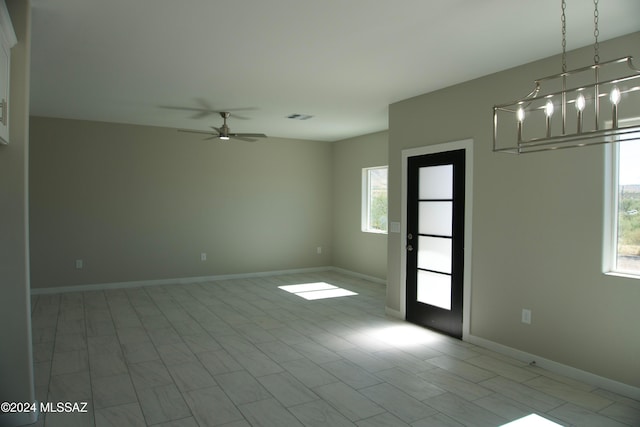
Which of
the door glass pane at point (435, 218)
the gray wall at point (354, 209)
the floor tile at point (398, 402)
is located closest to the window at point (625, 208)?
the door glass pane at point (435, 218)

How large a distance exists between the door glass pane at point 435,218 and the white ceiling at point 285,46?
51.4 inches

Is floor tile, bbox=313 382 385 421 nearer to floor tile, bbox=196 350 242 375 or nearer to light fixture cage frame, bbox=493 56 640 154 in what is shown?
floor tile, bbox=196 350 242 375

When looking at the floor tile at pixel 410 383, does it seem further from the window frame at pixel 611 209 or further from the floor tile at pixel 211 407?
the window frame at pixel 611 209

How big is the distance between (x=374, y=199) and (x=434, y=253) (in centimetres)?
310

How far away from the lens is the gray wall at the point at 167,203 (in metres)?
6.32

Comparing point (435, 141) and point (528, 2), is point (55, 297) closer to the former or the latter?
point (435, 141)

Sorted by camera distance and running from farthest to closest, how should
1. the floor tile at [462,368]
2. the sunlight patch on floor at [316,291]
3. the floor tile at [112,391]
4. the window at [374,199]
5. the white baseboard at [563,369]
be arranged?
1. the window at [374,199]
2. the sunlight patch on floor at [316,291]
3. the floor tile at [462,368]
4. the white baseboard at [563,369]
5. the floor tile at [112,391]

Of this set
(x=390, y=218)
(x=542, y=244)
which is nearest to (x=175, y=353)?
(x=390, y=218)

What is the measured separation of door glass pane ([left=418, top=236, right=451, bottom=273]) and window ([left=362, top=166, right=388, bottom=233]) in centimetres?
255

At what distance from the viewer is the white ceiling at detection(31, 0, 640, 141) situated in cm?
273

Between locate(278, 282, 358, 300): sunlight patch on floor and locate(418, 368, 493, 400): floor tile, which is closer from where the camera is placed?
locate(418, 368, 493, 400): floor tile

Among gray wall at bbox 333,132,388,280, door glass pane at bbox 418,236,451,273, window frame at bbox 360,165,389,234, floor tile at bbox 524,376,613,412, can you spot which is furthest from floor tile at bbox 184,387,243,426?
window frame at bbox 360,165,389,234

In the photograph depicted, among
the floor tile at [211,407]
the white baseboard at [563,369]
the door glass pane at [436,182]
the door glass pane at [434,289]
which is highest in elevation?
the door glass pane at [436,182]

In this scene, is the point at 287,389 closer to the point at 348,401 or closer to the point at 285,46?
the point at 348,401
